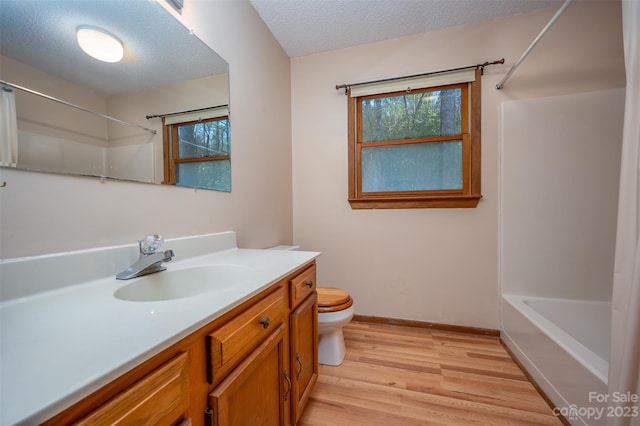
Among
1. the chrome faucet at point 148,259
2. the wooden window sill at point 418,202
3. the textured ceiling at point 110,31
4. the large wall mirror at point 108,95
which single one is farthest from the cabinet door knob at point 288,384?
the wooden window sill at point 418,202

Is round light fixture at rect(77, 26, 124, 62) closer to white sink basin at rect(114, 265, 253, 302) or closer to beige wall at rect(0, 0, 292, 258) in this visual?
beige wall at rect(0, 0, 292, 258)

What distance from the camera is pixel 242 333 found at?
2.23 feet

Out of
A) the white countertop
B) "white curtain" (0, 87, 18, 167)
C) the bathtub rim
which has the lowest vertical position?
the bathtub rim

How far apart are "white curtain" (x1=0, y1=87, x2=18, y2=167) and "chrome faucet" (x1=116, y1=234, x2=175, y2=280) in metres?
0.39

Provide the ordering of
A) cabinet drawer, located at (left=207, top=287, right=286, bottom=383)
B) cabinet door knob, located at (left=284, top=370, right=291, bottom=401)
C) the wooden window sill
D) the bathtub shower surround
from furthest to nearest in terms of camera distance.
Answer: the wooden window sill < the bathtub shower surround < cabinet door knob, located at (left=284, top=370, right=291, bottom=401) < cabinet drawer, located at (left=207, top=287, right=286, bottom=383)

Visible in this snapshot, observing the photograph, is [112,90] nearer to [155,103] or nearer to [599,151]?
[155,103]

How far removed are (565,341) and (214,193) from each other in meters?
1.93

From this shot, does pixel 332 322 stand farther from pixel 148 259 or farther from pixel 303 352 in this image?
pixel 148 259

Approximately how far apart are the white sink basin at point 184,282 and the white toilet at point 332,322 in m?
0.69

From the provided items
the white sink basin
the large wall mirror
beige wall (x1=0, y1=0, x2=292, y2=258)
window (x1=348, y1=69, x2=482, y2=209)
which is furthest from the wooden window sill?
the white sink basin

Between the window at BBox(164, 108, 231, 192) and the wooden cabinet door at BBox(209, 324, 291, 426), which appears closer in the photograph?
the wooden cabinet door at BBox(209, 324, 291, 426)

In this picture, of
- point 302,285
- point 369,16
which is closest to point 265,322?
point 302,285

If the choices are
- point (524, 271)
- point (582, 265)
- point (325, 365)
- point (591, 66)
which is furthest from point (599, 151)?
point (325, 365)

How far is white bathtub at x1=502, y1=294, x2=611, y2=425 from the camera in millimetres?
1052
